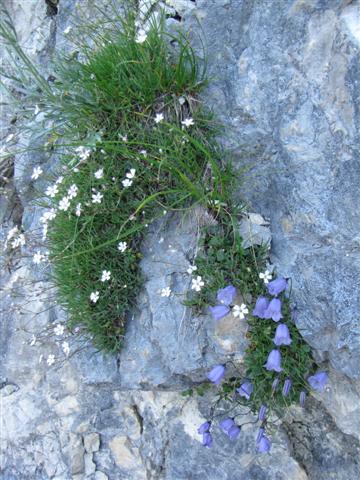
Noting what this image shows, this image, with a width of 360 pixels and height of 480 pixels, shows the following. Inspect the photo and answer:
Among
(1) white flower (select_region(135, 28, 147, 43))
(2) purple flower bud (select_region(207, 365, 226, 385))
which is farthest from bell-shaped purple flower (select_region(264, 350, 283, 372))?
(1) white flower (select_region(135, 28, 147, 43))

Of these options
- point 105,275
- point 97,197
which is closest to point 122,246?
point 105,275

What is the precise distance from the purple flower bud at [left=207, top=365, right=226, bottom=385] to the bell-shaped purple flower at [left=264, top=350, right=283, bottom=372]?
→ 1.13ft

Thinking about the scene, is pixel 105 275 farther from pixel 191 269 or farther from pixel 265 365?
pixel 265 365

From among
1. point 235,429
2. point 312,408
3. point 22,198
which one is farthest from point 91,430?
point 22,198

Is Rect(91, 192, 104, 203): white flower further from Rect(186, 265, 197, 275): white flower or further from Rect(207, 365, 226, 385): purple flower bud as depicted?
Rect(207, 365, 226, 385): purple flower bud

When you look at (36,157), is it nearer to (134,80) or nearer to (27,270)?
(27,270)

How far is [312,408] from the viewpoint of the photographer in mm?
3893

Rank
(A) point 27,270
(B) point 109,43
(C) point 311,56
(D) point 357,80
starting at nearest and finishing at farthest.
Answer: (D) point 357,80
(C) point 311,56
(B) point 109,43
(A) point 27,270

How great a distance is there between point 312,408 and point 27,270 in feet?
9.65

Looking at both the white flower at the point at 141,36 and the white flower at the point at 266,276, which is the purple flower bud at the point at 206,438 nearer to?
the white flower at the point at 266,276

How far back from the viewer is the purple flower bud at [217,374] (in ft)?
12.1

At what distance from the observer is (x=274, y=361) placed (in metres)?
3.51

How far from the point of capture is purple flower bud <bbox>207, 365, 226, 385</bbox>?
369cm

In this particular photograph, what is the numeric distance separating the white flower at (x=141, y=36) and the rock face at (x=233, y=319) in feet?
1.08
